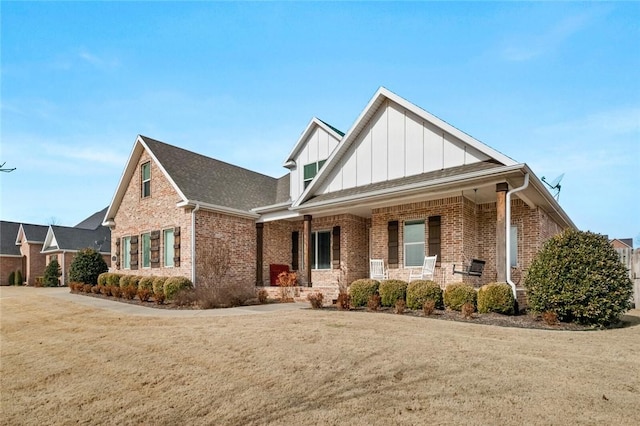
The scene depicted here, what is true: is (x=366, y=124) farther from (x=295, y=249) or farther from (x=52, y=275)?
(x=52, y=275)

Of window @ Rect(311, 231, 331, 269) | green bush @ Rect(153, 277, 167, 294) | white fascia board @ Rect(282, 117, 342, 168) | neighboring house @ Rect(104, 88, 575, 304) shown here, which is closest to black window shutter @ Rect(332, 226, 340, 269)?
neighboring house @ Rect(104, 88, 575, 304)

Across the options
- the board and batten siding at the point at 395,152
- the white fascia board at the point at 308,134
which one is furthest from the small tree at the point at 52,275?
the board and batten siding at the point at 395,152

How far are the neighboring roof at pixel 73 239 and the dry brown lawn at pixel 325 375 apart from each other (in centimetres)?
2605

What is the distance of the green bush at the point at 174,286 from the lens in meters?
14.1

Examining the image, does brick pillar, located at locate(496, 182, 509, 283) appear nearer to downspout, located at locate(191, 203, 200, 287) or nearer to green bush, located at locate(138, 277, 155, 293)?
downspout, located at locate(191, 203, 200, 287)

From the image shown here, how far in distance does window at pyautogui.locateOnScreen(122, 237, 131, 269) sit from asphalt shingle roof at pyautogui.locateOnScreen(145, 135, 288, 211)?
503cm

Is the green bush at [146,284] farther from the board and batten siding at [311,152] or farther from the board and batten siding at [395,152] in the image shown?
the board and batten siding at [395,152]

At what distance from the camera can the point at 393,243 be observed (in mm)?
14445

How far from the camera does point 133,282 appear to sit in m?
16.8

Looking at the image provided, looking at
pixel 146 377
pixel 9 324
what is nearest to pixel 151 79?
pixel 9 324

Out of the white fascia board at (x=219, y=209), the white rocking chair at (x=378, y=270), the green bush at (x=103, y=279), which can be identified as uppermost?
the white fascia board at (x=219, y=209)

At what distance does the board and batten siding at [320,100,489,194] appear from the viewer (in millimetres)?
12844

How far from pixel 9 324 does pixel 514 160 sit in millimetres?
14605

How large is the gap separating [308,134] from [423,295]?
11163 millimetres
